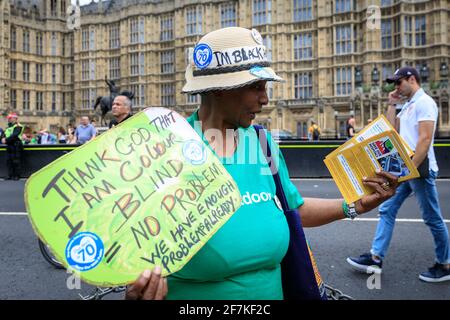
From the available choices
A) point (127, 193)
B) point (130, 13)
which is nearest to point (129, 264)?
point (127, 193)

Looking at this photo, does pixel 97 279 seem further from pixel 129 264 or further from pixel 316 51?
pixel 316 51

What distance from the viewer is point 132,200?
3.79ft

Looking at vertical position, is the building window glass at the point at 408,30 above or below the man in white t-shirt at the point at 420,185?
above

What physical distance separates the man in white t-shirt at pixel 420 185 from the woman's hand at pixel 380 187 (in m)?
2.02

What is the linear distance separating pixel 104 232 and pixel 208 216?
0.32m

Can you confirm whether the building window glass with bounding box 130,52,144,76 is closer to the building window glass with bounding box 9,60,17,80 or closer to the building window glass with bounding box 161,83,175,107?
the building window glass with bounding box 161,83,175,107

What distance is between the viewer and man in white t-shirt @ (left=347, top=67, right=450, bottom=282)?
364cm

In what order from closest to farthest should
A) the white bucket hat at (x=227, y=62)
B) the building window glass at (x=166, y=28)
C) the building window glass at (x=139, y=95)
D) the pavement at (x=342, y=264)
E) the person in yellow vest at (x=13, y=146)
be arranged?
1. the white bucket hat at (x=227, y=62)
2. the pavement at (x=342, y=264)
3. the person in yellow vest at (x=13, y=146)
4. the building window glass at (x=166, y=28)
5. the building window glass at (x=139, y=95)

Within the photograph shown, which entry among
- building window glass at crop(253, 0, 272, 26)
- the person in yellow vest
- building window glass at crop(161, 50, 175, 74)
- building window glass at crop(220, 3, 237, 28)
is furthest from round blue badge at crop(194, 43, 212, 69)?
building window glass at crop(161, 50, 175, 74)

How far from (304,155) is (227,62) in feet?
35.7

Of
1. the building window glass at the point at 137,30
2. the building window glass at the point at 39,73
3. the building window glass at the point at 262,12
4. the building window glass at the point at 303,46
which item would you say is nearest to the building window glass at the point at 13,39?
the building window glass at the point at 39,73

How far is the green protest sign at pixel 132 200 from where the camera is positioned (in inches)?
41.6

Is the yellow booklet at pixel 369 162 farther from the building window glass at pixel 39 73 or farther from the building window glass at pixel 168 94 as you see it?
the building window glass at pixel 39 73

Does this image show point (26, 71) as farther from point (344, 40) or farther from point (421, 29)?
point (421, 29)
